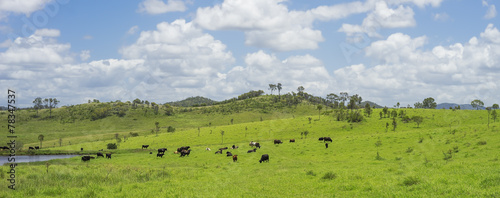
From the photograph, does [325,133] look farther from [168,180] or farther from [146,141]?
[168,180]

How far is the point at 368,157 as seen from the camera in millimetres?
38562

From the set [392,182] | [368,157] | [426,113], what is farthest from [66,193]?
[426,113]

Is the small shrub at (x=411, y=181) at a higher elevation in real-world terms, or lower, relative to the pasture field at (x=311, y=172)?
higher

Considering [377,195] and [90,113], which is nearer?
[377,195]

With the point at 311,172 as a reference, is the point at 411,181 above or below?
above

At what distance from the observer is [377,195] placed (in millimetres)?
15086

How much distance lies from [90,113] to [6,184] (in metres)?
201

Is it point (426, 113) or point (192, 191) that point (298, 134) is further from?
point (192, 191)

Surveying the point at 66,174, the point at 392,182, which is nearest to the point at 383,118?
the point at 392,182

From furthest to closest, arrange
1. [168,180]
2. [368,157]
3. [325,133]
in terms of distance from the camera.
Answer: [325,133], [368,157], [168,180]

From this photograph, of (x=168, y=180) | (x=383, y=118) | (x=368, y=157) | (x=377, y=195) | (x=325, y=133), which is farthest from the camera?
(x=383, y=118)

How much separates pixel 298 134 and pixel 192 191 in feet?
248

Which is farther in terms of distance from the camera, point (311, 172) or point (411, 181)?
point (311, 172)

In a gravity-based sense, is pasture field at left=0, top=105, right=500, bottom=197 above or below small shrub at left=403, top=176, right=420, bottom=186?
below
